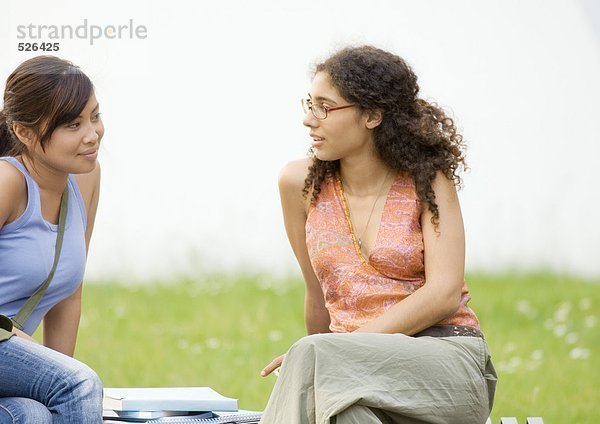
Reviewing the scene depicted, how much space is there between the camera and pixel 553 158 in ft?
13.9

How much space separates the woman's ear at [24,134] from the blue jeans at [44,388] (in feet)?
1.54

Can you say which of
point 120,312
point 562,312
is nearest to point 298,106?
point 120,312

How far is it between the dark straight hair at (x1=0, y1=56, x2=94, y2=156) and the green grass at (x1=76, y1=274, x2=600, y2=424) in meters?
2.08

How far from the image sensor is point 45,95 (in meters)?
2.38

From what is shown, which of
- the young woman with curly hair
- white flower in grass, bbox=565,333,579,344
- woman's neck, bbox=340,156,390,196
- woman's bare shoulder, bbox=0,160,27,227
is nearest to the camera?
the young woman with curly hair

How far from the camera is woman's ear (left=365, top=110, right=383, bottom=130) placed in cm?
255

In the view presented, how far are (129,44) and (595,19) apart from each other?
6.16ft

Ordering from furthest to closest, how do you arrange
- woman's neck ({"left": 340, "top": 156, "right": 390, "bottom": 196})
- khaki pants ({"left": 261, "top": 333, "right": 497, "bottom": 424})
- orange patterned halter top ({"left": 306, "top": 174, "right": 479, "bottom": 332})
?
woman's neck ({"left": 340, "top": 156, "right": 390, "bottom": 196}) < orange patterned halter top ({"left": 306, "top": 174, "right": 479, "bottom": 332}) < khaki pants ({"left": 261, "top": 333, "right": 497, "bottom": 424})

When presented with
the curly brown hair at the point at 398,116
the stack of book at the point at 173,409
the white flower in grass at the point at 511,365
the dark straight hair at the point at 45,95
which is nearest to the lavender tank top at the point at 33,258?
the dark straight hair at the point at 45,95

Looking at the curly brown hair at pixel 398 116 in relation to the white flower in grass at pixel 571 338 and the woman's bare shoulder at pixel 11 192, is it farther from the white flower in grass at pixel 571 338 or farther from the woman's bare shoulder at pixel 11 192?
the white flower in grass at pixel 571 338

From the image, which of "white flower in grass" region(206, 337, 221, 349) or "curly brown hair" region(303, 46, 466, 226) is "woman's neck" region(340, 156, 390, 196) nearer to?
"curly brown hair" region(303, 46, 466, 226)

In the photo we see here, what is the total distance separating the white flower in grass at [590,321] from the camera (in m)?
4.46

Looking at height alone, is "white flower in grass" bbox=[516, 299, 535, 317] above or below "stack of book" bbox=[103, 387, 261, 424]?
below

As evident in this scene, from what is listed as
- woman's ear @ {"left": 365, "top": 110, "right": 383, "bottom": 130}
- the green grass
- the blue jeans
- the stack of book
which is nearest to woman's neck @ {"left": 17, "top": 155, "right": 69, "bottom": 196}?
the blue jeans
